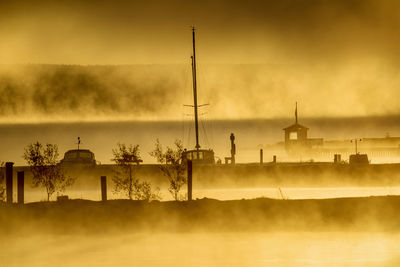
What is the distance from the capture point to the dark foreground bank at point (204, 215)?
136ft

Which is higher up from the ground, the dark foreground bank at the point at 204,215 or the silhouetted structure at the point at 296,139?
the silhouetted structure at the point at 296,139

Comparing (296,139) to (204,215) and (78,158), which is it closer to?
(78,158)

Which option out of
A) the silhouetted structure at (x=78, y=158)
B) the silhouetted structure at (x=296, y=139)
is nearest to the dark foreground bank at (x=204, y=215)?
the silhouetted structure at (x=78, y=158)

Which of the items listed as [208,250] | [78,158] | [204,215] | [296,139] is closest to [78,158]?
[78,158]

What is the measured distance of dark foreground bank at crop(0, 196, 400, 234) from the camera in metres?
41.5

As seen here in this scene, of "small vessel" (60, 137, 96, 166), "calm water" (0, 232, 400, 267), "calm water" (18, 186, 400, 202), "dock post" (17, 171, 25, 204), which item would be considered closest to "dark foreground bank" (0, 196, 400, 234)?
"dock post" (17, 171, 25, 204)

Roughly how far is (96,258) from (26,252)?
11.4 feet

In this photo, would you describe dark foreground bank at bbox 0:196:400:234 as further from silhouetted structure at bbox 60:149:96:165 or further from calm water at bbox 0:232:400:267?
silhouetted structure at bbox 60:149:96:165

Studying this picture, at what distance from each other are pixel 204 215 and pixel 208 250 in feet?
25.1

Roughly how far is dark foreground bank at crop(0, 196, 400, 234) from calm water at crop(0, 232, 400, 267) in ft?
5.66

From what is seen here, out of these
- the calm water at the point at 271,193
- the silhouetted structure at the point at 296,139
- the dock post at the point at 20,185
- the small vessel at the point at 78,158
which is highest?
the silhouetted structure at the point at 296,139

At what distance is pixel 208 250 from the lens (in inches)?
1382

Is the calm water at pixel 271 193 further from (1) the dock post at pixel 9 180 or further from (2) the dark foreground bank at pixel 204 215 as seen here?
(1) the dock post at pixel 9 180

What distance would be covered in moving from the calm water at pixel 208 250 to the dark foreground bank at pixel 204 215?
68.0 inches
